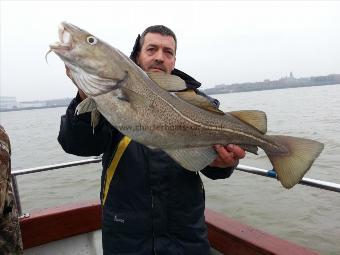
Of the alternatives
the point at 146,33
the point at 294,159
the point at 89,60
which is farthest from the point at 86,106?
the point at 294,159

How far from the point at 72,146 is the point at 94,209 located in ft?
7.46

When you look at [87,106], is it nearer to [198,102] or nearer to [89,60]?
[89,60]

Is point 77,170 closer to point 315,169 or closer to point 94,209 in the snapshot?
point 315,169

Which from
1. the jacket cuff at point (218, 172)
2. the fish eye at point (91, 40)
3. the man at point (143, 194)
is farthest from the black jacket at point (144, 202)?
the fish eye at point (91, 40)

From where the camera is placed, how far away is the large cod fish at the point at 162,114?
2178 mm

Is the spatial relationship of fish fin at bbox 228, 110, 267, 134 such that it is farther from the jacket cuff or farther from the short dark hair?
the short dark hair

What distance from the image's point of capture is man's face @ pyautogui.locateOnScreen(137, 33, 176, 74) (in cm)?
317

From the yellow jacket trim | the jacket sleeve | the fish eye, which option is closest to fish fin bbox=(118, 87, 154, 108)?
the fish eye

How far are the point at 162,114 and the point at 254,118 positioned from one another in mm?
718

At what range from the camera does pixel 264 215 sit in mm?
9570

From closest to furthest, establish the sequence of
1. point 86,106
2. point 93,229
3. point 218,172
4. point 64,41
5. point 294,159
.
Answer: point 64,41, point 86,106, point 294,159, point 218,172, point 93,229

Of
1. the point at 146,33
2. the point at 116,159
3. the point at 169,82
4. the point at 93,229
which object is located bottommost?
the point at 93,229

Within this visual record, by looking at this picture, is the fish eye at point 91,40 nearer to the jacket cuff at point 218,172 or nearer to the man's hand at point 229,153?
the man's hand at point 229,153

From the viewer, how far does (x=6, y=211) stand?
2320 mm
